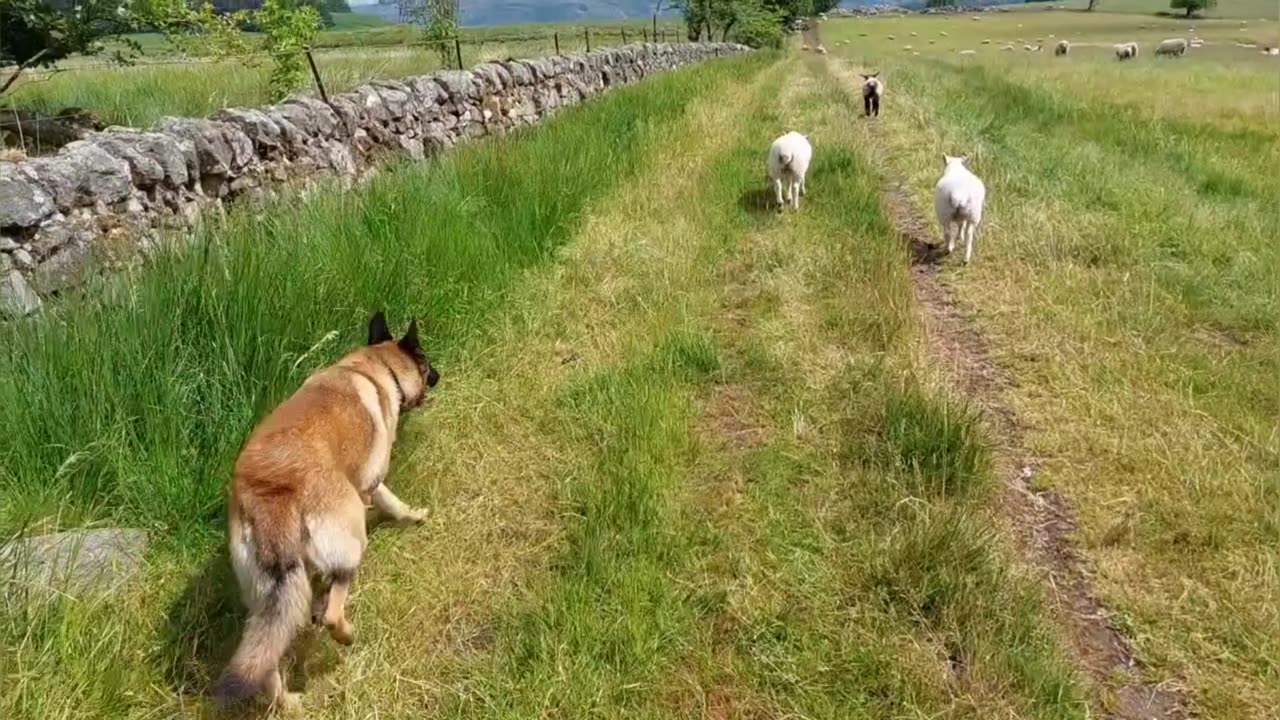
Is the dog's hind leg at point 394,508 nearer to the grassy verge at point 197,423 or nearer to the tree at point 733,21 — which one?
the grassy verge at point 197,423

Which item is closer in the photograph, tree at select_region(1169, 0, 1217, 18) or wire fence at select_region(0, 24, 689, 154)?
wire fence at select_region(0, 24, 689, 154)

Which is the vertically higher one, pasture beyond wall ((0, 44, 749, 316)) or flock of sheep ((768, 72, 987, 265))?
pasture beyond wall ((0, 44, 749, 316))

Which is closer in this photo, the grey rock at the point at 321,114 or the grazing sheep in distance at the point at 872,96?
the grey rock at the point at 321,114

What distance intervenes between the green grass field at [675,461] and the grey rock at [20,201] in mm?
491

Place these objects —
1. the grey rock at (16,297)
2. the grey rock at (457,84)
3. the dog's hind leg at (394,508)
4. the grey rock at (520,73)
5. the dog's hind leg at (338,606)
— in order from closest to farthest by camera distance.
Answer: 1. the dog's hind leg at (338,606)
2. the dog's hind leg at (394,508)
3. the grey rock at (16,297)
4. the grey rock at (457,84)
5. the grey rock at (520,73)

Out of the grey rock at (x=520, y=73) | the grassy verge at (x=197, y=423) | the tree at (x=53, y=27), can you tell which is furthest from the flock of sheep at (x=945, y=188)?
the tree at (x=53, y=27)

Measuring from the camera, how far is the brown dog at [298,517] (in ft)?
7.38

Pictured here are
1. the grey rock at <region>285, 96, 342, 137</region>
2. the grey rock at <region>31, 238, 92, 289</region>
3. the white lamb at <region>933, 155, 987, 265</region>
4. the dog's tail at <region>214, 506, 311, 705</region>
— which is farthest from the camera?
the grey rock at <region>285, 96, 342, 137</region>

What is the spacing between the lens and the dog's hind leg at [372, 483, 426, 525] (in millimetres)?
3297

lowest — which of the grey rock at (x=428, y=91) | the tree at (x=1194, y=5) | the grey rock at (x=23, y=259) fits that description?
the grey rock at (x=23, y=259)

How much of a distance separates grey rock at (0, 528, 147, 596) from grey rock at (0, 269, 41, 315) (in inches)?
56.5

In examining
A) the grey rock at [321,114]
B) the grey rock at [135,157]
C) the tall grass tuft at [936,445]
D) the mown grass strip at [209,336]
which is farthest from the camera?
the grey rock at [321,114]

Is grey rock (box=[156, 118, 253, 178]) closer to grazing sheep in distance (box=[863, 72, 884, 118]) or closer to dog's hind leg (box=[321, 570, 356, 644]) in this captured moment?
dog's hind leg (box=[321, 570, 356, 644])

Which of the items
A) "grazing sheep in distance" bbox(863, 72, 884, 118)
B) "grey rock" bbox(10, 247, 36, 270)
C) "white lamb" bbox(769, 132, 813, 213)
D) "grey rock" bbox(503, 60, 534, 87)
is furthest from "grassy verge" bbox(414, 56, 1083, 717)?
"grazing sheep in distance" bbox(863, 72, 884, 118)
